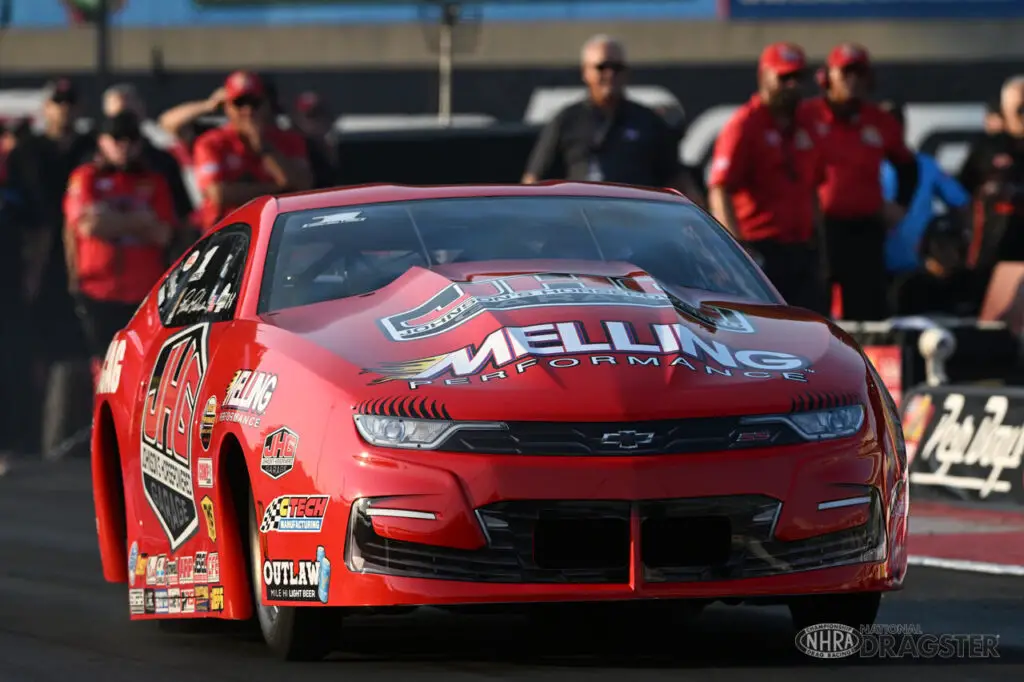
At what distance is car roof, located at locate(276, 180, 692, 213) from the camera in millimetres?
8055

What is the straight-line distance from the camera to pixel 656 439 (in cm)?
650

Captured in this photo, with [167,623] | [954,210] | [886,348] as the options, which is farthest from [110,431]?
[954,210]

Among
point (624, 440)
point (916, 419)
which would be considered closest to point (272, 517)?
point (624, 440)

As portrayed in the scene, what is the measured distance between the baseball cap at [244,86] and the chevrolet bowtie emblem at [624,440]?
26.3 feet

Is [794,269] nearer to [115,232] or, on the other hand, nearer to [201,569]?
[115,232]

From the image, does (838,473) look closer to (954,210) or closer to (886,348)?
(886,348)

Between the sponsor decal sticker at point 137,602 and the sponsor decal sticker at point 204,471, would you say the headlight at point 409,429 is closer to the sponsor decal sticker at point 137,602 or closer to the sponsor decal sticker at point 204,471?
the sponsor decal sticker at point 204,471

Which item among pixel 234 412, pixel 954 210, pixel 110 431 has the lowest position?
pixel 954 210

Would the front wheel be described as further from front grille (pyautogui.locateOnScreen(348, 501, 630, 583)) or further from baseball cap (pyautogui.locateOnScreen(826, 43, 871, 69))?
baseball cap (pyautogui.locateOnScreen(826, 43, 871, 69))

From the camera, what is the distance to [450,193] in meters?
8.12

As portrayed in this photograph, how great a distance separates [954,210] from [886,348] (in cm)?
374

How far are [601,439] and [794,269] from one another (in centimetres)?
669

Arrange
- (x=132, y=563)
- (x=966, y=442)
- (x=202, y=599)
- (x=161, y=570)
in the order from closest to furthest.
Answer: (x=202, y=599) < (x=161, y=570) < (x=132, y=563) < (x=966, y=442)

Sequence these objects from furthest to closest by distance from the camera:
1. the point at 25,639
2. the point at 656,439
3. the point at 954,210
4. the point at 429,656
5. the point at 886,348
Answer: the point at 954,210, the point at 886,348, the point at 25,639, the point at 429,656, the point at 656,439
